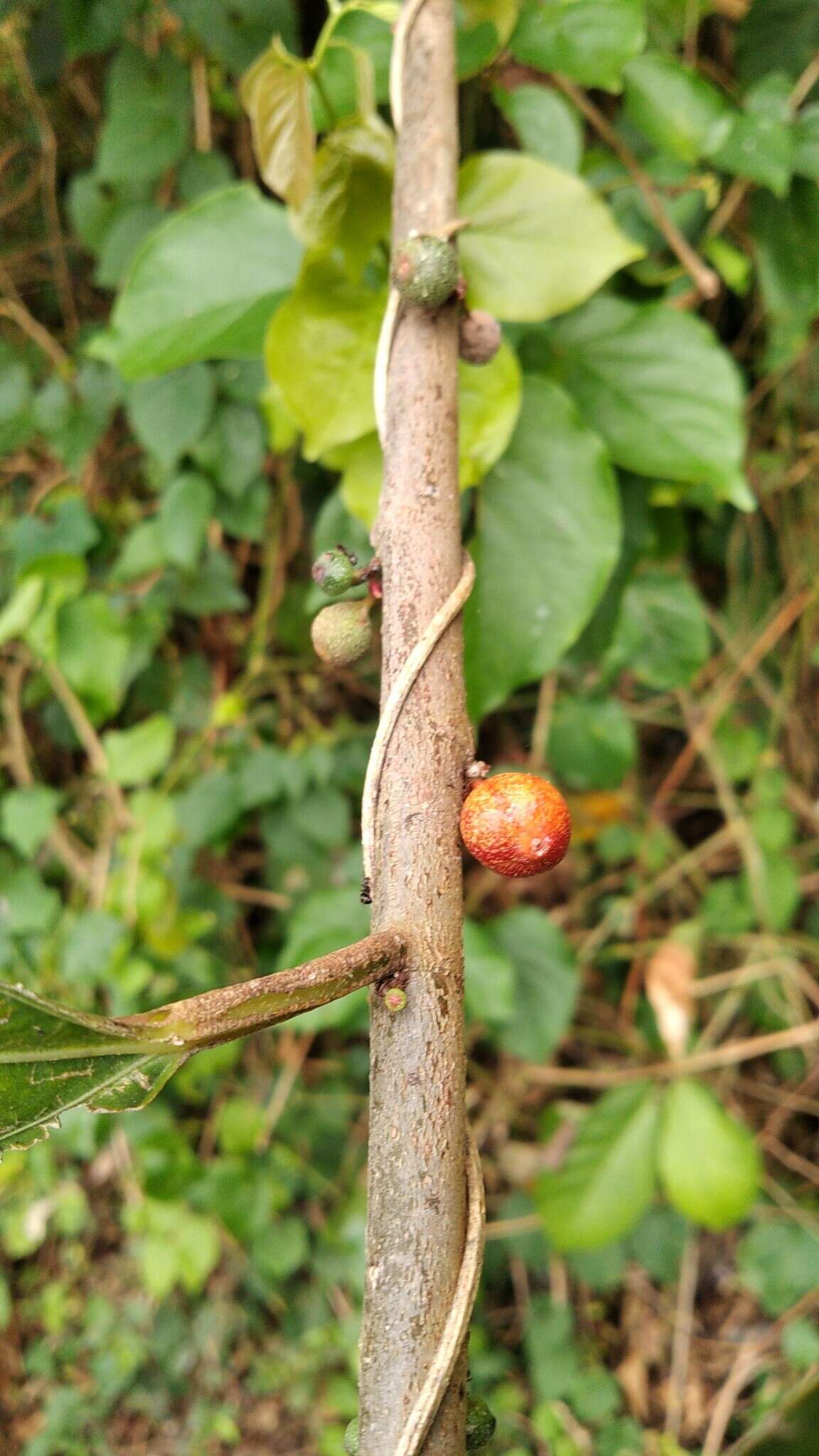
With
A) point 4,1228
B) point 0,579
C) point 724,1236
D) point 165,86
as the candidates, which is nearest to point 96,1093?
point 165,86

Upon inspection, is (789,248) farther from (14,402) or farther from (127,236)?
(14,402)

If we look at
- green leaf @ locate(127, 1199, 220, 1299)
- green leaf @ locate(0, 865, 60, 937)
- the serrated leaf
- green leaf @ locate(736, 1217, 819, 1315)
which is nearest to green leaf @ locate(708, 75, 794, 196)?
the serrated leaf

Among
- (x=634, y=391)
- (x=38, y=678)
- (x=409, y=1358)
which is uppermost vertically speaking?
(x=634, y=391)

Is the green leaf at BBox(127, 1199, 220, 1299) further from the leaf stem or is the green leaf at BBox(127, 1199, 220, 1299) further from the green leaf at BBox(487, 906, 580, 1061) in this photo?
the leaf stem

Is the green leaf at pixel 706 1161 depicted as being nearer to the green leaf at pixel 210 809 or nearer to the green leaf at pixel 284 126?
the green leaf at pixel 210 809

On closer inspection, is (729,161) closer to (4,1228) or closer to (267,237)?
(267,237)

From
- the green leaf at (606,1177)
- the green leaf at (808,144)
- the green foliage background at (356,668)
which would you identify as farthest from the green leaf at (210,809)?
the green leaf at (808,144)
